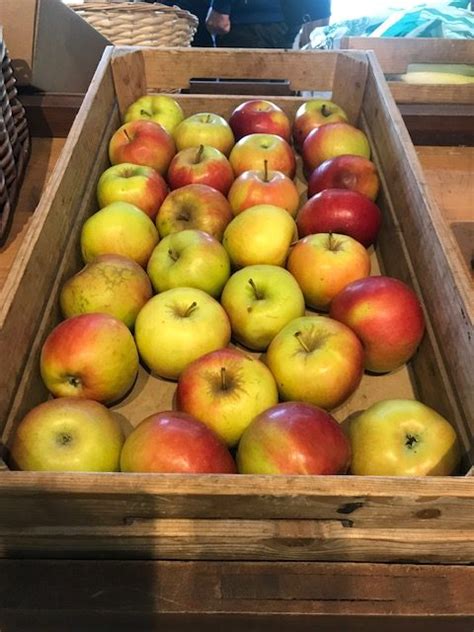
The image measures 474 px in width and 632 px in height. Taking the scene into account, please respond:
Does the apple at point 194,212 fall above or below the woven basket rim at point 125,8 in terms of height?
below

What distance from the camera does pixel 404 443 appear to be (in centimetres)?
73

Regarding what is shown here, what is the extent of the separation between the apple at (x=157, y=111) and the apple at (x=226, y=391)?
29.6 inches

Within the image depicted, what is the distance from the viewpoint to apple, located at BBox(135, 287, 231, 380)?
0.86m

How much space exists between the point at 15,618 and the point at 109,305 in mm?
453

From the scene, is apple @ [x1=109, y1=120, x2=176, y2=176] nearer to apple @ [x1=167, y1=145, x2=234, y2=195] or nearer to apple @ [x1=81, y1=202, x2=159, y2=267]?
apple @ [x1=167, y1=145, x2=234, y2=195]

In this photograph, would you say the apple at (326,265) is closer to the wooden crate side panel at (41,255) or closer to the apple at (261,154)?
the apple at (261,154)

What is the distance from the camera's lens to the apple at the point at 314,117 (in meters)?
1.37

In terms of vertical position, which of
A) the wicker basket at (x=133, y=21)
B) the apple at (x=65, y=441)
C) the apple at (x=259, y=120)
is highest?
the wicker basket at (x=133, y=21)

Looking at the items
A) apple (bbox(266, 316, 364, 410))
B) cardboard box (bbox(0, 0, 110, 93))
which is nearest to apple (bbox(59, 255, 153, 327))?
apple (bbox(266, 316, 364, 410))

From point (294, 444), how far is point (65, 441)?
28cm

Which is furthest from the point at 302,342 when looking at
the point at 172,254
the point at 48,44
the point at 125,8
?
the point at 125,8

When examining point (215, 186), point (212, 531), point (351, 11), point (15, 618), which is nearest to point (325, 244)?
point (215, 186)

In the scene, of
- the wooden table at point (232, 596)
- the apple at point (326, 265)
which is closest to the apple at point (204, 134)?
the apple at point (326, 265)

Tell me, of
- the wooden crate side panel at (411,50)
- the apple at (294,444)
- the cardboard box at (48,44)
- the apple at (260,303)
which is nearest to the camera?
the apple at (294,444)
